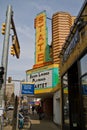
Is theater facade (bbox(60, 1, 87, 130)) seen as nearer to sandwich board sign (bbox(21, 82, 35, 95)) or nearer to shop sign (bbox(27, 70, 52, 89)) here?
sandwich board sign (bbox(21, 82, 35, 95))

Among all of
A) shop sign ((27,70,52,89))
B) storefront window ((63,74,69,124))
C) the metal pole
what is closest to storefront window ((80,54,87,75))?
the metal pole

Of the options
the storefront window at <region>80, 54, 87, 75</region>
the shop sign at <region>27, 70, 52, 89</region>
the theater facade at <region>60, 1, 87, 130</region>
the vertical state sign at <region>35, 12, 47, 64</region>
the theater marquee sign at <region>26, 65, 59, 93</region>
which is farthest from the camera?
the vertical state sign at <region>35, 12, 47, 64</region>

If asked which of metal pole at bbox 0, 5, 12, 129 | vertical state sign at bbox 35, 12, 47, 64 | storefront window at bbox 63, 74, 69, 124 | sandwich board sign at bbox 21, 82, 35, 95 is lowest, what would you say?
storefront window at bbox 63, 74, 69, 124

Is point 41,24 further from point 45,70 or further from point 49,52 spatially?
point 45,70

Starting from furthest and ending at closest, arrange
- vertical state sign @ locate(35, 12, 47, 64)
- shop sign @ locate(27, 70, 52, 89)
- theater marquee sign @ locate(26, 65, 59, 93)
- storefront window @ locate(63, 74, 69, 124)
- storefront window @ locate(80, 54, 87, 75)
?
vertical state sign @ locate(35, 12, 47, 64) → shop sign @ locate(27, 70, 52, 89) → theater marquee sign @ locate(26, 65, 59, 93) → storefront window @ locate(63, 74, 69, 124) → storefront window @ locate(80, 54, 87, 75)

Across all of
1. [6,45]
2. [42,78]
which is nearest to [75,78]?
[6,45]

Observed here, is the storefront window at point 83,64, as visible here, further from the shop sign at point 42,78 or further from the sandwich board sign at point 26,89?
the shop sign at point 42,78

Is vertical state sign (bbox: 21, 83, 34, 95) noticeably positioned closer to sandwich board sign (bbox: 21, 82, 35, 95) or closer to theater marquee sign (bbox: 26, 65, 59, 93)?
sandwich board sign (bbox: 21, 82, 35, 95)

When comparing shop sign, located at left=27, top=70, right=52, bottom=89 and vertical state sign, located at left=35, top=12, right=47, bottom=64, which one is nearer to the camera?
shop sign, located at left=27, top=70, right=52, bottom=89

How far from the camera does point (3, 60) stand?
33.4 ft

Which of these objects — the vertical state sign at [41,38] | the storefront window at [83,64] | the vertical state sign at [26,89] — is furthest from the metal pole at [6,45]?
the vertical state sign at [41,38]

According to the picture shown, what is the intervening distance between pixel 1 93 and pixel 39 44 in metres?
17.8

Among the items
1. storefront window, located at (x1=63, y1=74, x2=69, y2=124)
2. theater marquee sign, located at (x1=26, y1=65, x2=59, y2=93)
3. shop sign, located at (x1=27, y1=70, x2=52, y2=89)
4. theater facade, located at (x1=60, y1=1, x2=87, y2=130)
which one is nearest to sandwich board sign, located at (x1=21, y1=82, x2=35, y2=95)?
theater marquee sign, located at (x1=26, y1=65, x2=59, y2=93)

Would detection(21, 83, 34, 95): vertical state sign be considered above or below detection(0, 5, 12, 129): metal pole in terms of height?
below
